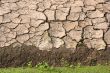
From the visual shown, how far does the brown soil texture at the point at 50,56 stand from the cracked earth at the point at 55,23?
9 cm

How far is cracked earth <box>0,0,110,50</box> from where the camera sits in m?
5.32

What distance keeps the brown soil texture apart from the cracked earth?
9cm

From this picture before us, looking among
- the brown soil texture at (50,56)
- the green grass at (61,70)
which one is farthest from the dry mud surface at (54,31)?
the green grass at (61,70)

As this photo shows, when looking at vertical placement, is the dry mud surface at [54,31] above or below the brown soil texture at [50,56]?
above

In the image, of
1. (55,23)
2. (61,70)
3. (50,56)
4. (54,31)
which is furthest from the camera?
(55,23)

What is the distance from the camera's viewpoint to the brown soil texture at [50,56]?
507 centimetres

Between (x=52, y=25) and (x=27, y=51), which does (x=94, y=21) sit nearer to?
(x=52, y=25)

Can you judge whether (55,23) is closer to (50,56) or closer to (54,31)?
(54,31)

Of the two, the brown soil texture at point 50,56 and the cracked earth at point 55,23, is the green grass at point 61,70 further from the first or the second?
the cracked earth at point 55,23

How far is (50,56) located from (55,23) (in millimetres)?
659

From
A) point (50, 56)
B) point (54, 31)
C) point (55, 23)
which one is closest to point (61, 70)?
point (50, 56)

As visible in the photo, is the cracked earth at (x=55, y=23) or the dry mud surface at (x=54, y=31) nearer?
the dry mud surface at (x=54, y=31)

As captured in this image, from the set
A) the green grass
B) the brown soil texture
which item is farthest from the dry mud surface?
the green grass

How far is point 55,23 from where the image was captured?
5566mm
